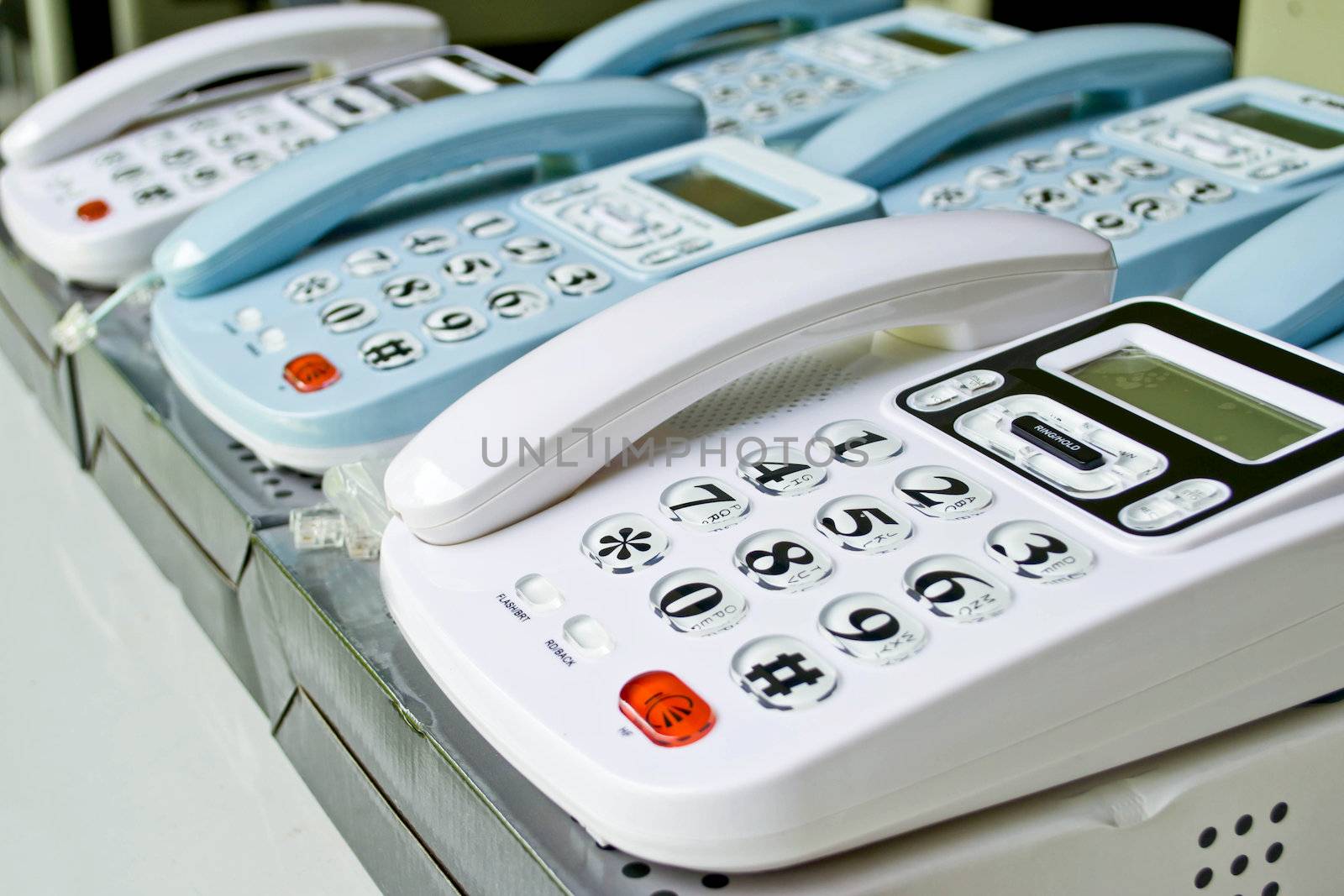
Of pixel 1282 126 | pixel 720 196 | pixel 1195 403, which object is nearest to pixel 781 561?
pixel 1195 403

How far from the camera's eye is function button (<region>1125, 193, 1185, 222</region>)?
0.75m

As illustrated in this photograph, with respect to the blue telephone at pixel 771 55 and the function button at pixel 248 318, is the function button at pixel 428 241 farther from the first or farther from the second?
the blue telephone at pixel 771 55

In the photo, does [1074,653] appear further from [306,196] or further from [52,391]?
[52,391]

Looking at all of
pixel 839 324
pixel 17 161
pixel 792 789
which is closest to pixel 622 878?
pixel 792 789

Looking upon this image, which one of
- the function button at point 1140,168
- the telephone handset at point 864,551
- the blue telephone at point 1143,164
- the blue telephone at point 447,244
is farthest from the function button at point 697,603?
the function button at point 1140,168

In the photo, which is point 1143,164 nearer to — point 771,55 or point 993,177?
point 993,177

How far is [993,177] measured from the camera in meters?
0.83

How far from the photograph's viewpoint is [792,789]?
1.27 feet

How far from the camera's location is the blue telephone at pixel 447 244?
68cm

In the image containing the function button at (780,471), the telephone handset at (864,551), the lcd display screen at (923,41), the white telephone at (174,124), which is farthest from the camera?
the lcd display screen at (923,41)

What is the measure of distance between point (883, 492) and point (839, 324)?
93 mm

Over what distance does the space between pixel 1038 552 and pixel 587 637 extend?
0.15m

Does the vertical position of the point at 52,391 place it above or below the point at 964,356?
below

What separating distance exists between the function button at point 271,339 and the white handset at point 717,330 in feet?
0.68
